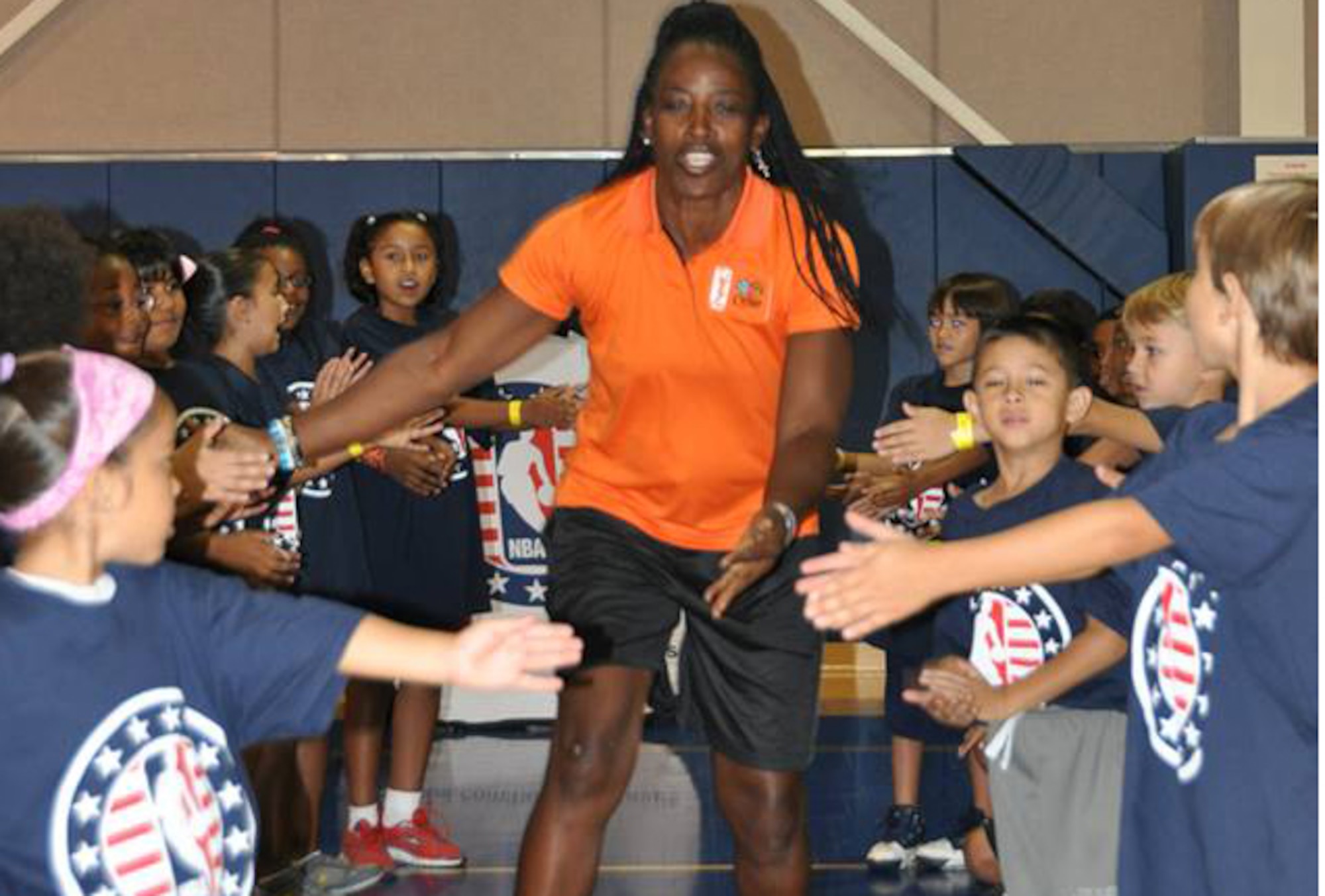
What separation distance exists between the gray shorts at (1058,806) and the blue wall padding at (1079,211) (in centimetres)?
560

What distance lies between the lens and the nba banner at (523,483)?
8.47 metres

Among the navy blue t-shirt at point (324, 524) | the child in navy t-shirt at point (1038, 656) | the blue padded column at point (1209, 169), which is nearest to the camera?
the child in navy t-shirt at point (1038, 656)

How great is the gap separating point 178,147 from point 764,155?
625 cm

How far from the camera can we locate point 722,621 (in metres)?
3.97

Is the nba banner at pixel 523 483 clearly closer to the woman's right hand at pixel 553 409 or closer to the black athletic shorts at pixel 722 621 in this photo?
the woman's right hand at pixel 553 409

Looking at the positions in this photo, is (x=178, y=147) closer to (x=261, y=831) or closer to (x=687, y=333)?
(x=261, y=831)

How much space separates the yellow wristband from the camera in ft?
14.5

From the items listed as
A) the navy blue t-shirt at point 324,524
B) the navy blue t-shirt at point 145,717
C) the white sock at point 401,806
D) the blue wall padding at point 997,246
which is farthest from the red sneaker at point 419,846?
the blue wall padding at point 997,246

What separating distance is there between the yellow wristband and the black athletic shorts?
58 centimetres

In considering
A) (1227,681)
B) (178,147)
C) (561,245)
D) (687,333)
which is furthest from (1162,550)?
(178,147)

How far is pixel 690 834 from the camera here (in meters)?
6.07

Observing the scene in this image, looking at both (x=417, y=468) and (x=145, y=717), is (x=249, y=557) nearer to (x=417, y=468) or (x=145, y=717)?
(x=145, y=717)

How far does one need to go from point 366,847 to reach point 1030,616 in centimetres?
222

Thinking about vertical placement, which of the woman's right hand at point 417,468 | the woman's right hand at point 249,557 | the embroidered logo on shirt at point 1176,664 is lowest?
the embroidered logo on shirt at point 1176,664
